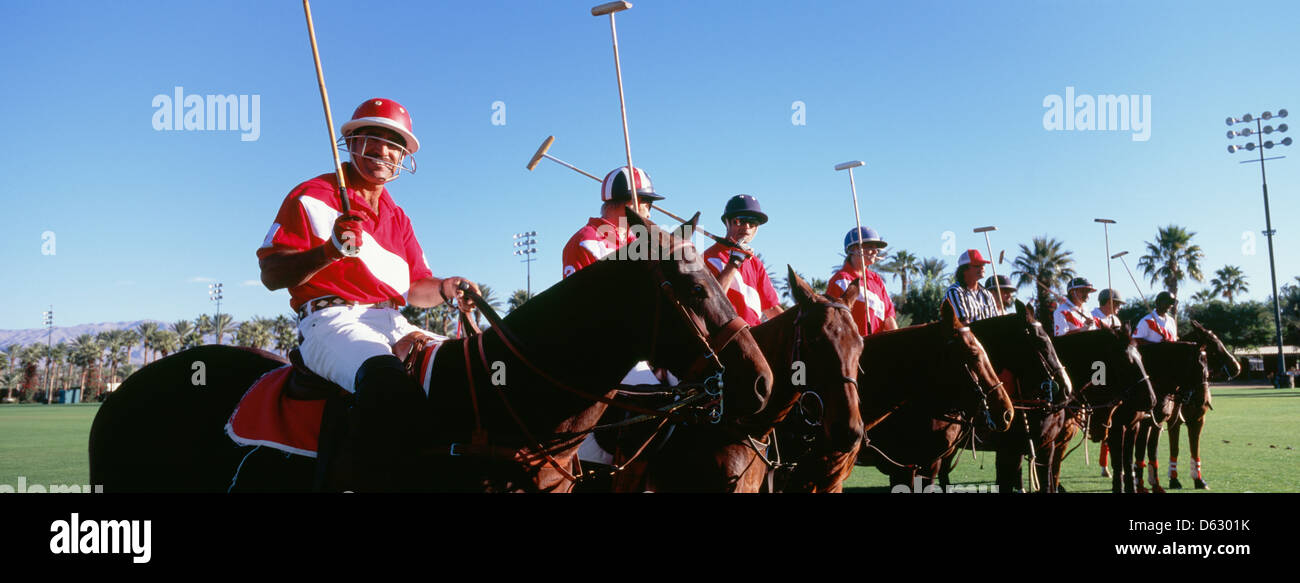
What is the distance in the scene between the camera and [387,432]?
2.72 metres

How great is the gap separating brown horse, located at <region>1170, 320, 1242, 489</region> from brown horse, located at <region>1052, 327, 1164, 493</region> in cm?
220

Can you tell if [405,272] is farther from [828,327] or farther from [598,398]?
[828,327]

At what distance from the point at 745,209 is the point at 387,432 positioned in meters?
4.58

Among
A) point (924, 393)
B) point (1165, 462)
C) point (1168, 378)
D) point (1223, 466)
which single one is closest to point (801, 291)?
point (924, 393)

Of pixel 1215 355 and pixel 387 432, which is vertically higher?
pixel 387 432

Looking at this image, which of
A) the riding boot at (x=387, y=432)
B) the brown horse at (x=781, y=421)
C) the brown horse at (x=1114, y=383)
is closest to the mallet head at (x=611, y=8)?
Result: the brown horse at (x=781, y=421)

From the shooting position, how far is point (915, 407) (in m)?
6.20

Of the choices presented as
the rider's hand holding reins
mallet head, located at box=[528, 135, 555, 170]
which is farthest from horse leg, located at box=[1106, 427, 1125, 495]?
the rider's hand holding reins

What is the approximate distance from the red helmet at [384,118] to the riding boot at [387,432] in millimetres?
1430

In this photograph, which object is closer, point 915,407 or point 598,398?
point 598,398

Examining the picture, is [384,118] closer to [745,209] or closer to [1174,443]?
[745,209]
